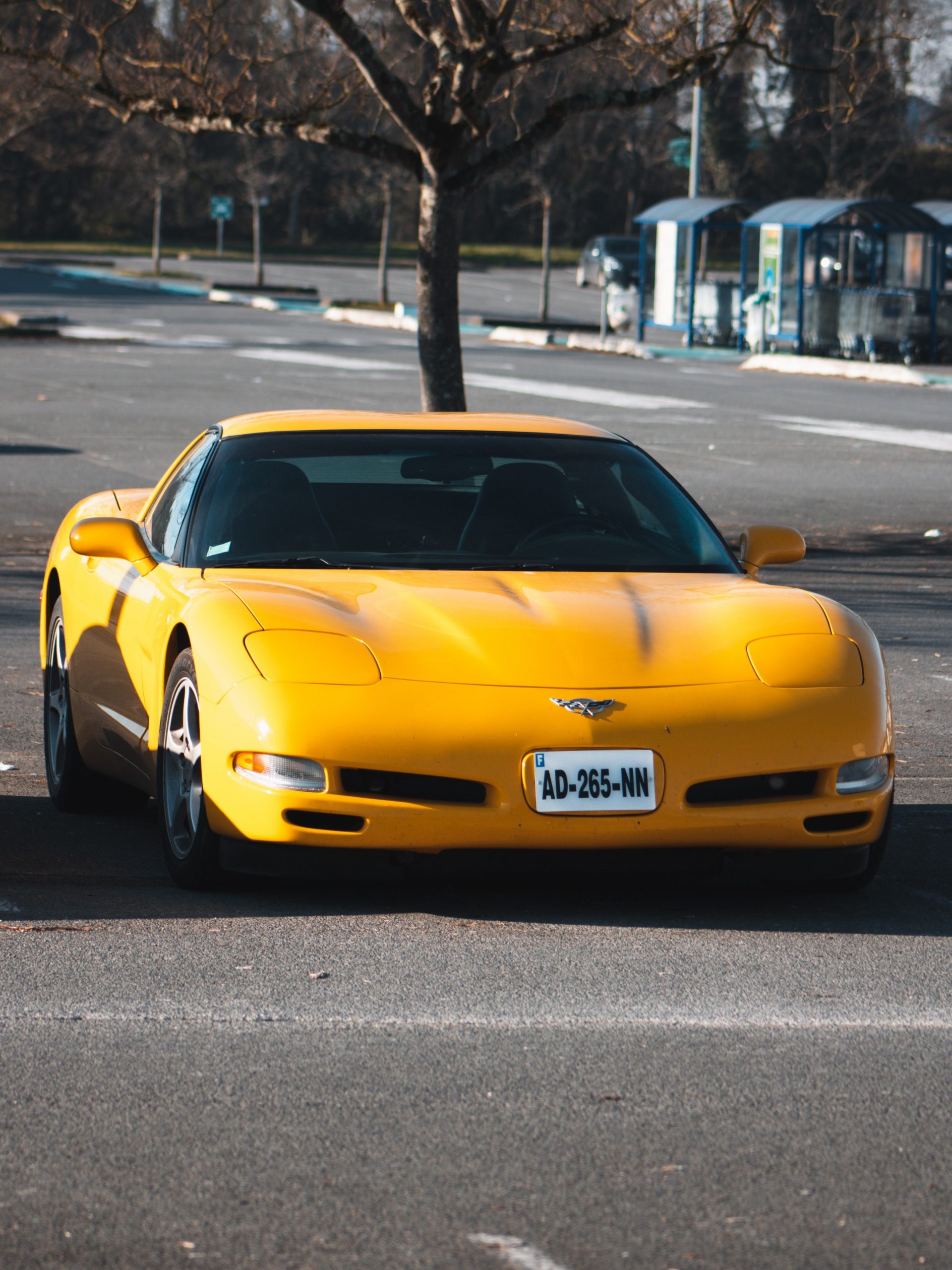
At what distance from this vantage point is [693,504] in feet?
21.9

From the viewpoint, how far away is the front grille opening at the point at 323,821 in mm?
5211

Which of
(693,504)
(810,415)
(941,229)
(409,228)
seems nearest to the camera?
(693,504)

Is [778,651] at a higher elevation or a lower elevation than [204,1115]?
higher

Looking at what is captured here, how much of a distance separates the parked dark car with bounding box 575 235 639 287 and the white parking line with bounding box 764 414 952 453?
28.2m

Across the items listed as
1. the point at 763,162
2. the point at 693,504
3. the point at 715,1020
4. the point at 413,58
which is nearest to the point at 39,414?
the point at 413,58

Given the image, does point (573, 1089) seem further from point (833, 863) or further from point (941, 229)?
point (941, 229)

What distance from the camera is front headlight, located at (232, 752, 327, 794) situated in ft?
17.1

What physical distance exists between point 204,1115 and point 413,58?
2665 cm

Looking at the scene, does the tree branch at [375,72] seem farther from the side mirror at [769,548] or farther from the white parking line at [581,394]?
the white parking line at [581,394]

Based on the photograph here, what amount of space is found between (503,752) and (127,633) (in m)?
1.73

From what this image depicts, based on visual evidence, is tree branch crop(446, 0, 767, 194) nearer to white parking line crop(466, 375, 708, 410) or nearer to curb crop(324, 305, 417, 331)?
white parking line crop(466, 375, 708, 410)

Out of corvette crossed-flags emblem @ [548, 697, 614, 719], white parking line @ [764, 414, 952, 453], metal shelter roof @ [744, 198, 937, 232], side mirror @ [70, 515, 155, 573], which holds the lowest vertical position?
corvette crossed-flags emblem @ [548, 697, 614, 719]

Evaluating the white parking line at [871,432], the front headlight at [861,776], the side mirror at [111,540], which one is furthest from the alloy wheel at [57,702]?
the white parking line at [871,432]

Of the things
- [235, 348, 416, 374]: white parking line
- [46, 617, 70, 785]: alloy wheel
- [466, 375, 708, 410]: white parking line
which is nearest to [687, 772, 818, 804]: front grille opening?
[46, 617, 70, 785]: alloy wheel
